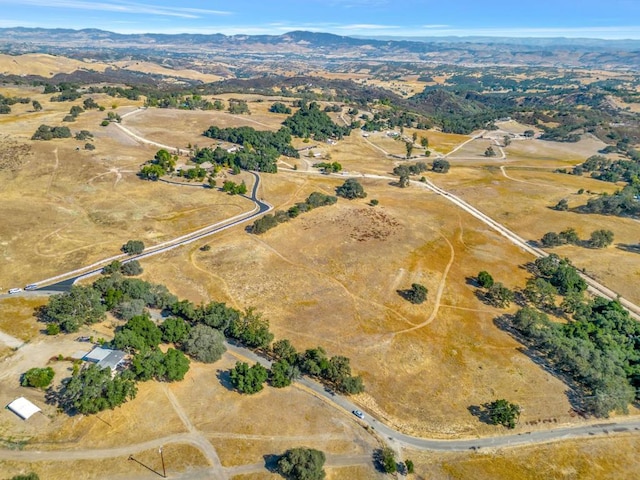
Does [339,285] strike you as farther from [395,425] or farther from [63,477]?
[63,477]

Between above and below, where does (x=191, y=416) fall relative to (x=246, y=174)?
below

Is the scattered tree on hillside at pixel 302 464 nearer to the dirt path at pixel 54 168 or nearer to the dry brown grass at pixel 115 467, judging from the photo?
the dry brown grass at pixel 115 467

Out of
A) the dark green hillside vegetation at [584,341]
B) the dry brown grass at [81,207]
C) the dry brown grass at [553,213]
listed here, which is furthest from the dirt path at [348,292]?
the dry brown grass at [553,213]

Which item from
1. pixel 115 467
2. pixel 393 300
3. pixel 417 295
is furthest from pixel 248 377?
pixel 417 295

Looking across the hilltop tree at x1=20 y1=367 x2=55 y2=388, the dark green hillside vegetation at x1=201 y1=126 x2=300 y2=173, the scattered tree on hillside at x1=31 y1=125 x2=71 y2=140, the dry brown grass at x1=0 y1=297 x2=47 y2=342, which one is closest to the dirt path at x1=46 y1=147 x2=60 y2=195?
the scattered tree on hillside at x1=31 y1=125 x2=71 y2=140

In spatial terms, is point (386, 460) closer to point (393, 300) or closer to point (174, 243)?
point (393, 300)

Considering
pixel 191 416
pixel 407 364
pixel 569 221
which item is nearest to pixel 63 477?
pixel 191 416

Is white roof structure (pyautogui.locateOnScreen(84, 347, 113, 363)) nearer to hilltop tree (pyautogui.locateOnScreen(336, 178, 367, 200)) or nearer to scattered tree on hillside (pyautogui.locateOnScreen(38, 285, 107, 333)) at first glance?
scattered tree on hillside (pyautogui.locateOnScreen(38, 285, 107, 333))
